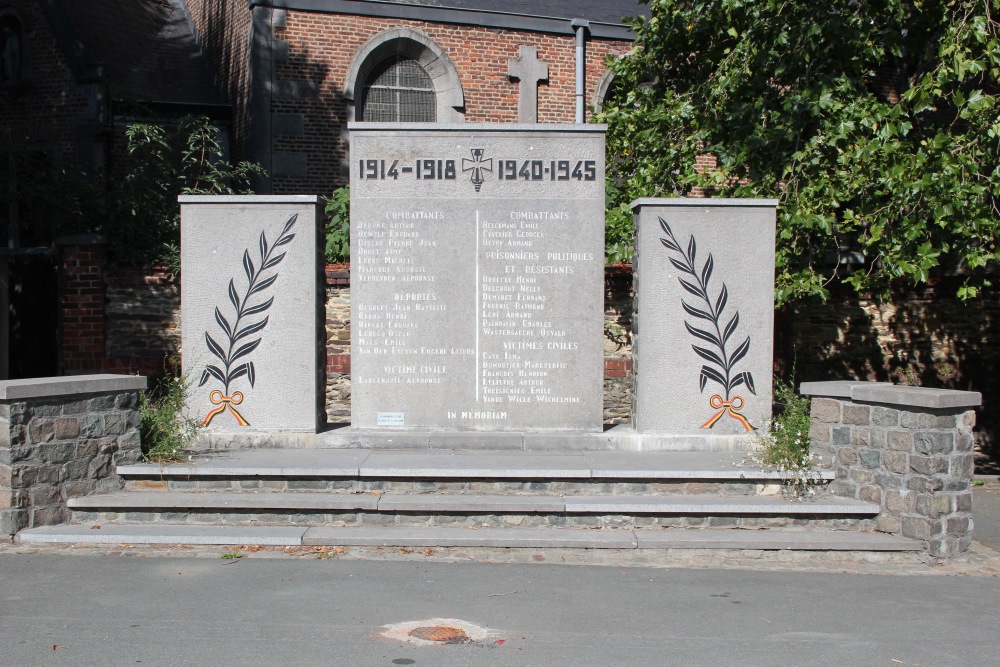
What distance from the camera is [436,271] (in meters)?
8.38

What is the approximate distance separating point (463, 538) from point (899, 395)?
3.40 meters

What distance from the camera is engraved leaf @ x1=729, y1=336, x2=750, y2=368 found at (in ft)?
27.3

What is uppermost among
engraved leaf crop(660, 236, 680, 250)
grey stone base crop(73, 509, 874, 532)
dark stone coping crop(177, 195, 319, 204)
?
dark stone coping crop(177, 195, 319, 204)

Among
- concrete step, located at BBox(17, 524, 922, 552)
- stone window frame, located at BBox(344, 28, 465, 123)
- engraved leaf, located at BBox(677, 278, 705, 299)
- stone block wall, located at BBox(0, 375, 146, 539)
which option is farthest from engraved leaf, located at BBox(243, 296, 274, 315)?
stone window frame, located at BBox(344, 28, 465, 123)

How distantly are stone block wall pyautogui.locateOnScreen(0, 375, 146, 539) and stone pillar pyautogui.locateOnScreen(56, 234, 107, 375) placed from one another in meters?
4.41

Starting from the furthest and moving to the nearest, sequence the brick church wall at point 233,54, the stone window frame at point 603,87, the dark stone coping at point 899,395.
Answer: the stone window frame at point 603,87 → the brick church wall at point 233,54 → the dark stone coping at point 899,395

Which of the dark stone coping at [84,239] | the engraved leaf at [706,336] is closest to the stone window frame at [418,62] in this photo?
the dark stone coping at [84,239]

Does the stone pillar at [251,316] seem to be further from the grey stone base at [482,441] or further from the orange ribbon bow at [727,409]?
the orange ribbon bow at [727,409]

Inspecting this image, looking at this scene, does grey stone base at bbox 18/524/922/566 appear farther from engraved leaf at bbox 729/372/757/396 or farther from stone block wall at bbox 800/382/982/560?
engraved leaf at bbox 729/372/757/396

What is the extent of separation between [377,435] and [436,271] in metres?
1.64

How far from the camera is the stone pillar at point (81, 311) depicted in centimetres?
1119

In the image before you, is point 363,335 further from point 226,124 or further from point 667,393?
point 226,124

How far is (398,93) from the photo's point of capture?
1819cm

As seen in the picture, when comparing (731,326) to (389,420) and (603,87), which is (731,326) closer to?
(389,420)
